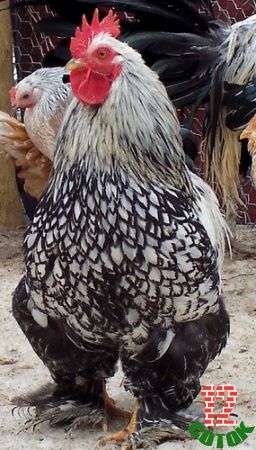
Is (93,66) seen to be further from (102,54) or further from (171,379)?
(171,379)

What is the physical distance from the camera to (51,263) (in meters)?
1.96

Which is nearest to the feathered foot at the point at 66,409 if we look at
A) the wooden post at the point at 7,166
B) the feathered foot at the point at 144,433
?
the feathered foot at the point at 144,433

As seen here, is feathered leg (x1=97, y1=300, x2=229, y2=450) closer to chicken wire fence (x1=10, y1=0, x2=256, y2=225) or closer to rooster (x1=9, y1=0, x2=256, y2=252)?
rooster (x1=9, y1=0, x2=256, y2=252)

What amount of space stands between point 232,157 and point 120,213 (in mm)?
2162

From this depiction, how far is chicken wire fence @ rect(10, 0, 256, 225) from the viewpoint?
479 cm

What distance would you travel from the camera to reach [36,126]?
3686 millimetres

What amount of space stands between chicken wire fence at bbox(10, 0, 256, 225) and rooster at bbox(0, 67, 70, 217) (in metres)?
1.13

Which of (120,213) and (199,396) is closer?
(120,213)

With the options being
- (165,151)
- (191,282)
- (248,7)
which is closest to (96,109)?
(165,151)

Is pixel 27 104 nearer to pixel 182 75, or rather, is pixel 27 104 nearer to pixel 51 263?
pixel 182 75
